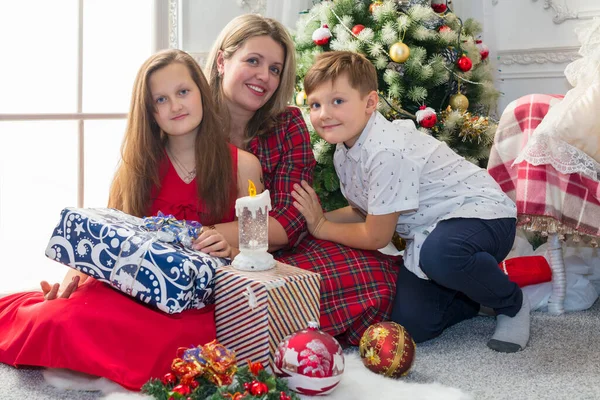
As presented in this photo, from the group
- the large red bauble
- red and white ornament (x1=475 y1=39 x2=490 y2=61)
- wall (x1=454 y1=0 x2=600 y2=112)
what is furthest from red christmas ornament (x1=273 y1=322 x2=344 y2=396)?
wall (x1=454 y1=0 x2=600 y2=112)

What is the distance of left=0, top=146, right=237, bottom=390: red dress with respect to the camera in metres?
1.59

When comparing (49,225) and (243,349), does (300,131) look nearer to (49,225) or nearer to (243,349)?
(243,349)

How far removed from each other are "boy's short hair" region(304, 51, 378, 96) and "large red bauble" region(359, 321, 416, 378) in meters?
0.66

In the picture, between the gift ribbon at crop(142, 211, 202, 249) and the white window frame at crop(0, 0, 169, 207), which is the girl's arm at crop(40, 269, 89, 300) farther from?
the white window frame at crop(0, 0, 169, 207)

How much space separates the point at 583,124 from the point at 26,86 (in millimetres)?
2041

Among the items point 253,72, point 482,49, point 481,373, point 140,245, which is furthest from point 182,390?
point 482,49

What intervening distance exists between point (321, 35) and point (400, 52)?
1.09 feet

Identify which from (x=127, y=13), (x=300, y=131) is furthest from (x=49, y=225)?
(x=300, y=131)

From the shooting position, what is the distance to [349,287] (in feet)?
6.38

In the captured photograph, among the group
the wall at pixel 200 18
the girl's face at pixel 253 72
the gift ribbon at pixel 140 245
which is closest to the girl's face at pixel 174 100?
the girl's face at pixel 253 72

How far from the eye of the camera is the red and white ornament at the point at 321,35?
271 cm

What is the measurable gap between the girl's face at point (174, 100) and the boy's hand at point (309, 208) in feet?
1.18

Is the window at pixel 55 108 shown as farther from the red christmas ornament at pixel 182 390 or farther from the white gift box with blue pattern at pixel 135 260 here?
the red christmas ornament at pixel 182 390

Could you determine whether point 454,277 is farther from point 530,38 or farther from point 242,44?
point 530,38
